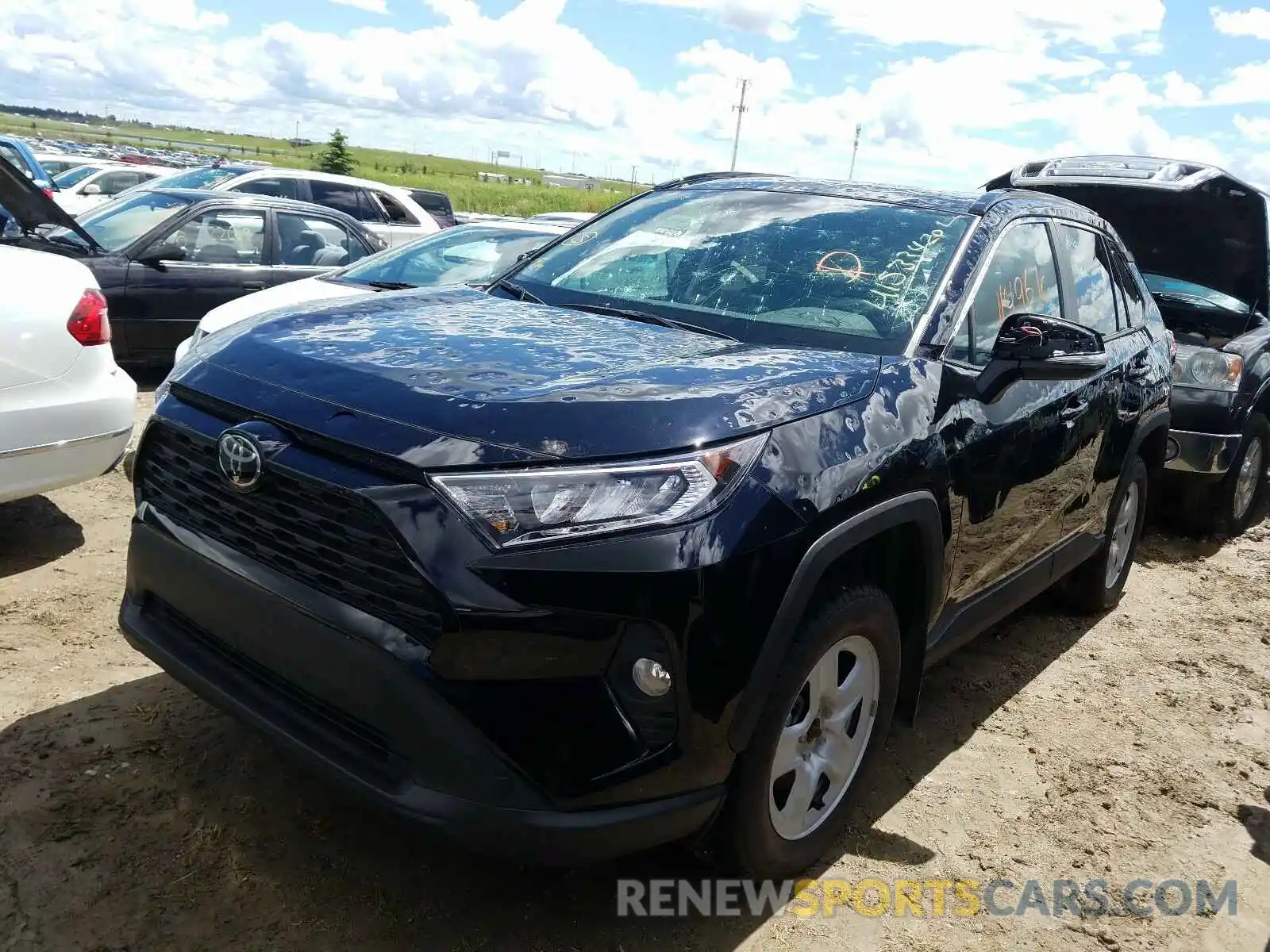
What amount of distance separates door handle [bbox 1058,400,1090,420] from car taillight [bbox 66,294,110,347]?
12.3 feet

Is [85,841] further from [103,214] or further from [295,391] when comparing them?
[103,214]

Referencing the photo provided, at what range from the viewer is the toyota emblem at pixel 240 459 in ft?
7.56

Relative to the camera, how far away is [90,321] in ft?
14.1

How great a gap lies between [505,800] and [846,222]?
2.27 m

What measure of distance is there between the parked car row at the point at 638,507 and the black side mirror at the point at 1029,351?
11mm

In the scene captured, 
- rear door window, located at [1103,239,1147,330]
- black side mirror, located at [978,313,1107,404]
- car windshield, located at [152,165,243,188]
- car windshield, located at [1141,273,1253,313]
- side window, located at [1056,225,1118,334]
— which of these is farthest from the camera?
car windshield, located at [152,165,243,188]

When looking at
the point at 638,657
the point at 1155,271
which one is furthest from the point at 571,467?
the point at 1155,271

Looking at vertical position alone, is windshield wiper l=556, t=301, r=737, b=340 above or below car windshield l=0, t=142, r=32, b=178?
above

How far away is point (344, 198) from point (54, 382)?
984cm

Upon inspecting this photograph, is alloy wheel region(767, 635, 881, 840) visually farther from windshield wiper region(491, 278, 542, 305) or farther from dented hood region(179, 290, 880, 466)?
windshield wiper region(491, 278, 542, 305)

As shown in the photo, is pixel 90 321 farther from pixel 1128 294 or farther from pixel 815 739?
pixel 1128 294

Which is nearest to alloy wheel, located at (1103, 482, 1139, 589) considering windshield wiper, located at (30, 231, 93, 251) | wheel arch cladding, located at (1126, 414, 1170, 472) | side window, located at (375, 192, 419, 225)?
wheel arch cladding, located at (1126, 414, 1170, 472)

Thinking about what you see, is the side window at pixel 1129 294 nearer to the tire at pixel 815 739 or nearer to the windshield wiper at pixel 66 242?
the tire at pixel 815 739

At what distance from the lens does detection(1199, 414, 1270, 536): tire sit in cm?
649
